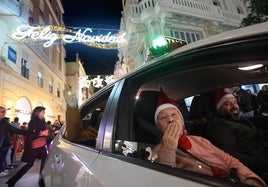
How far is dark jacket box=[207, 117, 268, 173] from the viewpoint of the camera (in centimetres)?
177

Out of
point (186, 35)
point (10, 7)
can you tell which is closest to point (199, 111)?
point (10, 7)

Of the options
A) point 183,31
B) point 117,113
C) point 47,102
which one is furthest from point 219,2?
point 117,113

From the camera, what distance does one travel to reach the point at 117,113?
1.81 metres

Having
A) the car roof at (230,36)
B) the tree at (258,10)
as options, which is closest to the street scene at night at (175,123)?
the car roof at (230,36)

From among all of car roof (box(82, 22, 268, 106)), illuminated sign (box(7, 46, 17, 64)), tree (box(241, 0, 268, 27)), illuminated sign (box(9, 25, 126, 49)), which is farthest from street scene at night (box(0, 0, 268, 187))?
illuminated sign (box(7, 46, 17, 64))

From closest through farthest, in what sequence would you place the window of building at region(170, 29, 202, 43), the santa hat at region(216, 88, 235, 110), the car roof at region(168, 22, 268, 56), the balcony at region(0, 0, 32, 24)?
the car roof at region(168, 22, 268, 56) → the santa hat at region(216, 88, 235, 110) → the balcony at region(0, 0, 32, 24) → the window of building at region(170, 29, 202, 43)

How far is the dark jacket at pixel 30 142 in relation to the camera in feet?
18.0

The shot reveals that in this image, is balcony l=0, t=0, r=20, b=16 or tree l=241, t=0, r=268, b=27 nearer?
tree l=241, t=0, r=268, b=27

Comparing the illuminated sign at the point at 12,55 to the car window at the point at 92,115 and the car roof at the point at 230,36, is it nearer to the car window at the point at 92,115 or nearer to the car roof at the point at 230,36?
the car window at the point at 92,115

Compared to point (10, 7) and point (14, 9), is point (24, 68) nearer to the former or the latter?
point (14, 9)

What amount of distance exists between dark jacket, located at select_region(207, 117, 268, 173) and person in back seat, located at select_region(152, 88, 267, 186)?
0.86 ft

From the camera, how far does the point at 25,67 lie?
1655cm

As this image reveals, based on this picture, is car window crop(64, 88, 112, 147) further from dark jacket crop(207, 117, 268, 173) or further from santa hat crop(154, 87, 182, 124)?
dark jacket crop(207, 117, 268, 173)

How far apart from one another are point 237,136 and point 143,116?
2.88ft
